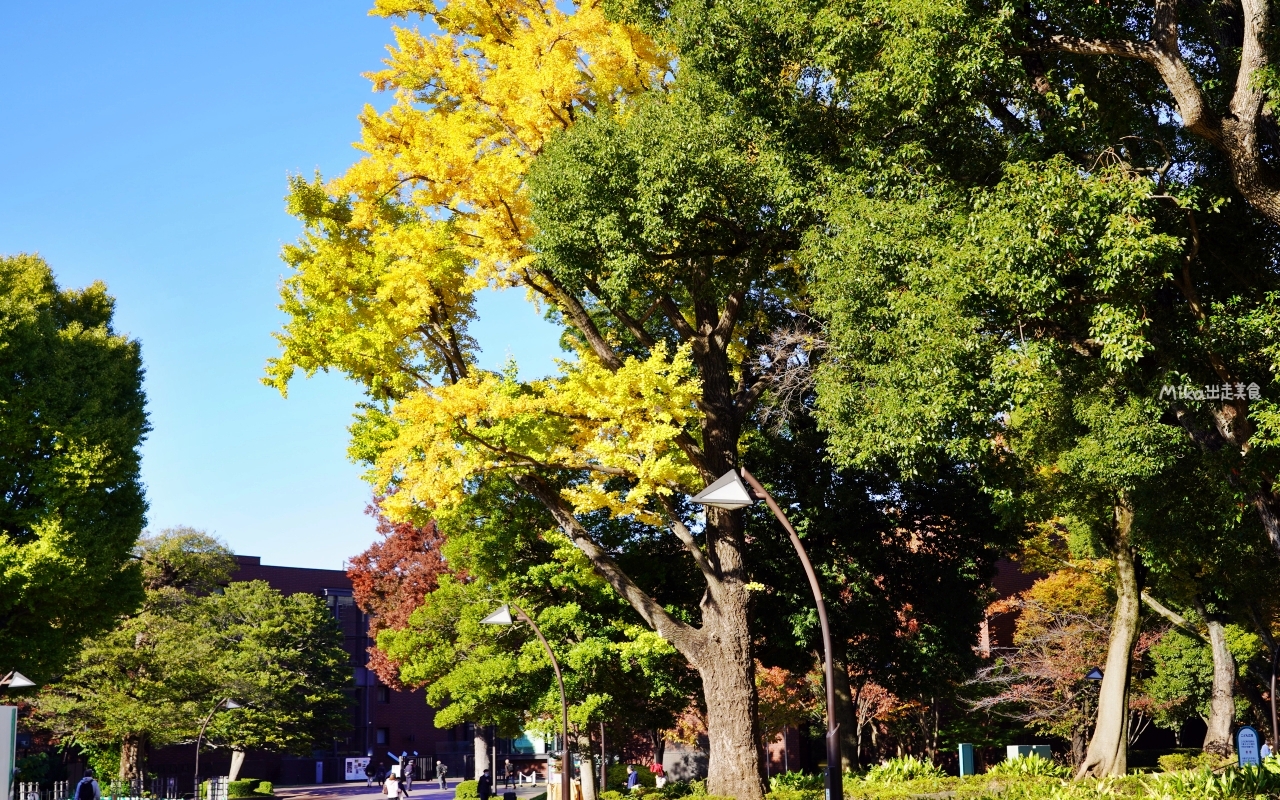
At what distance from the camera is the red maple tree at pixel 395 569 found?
42031 mm

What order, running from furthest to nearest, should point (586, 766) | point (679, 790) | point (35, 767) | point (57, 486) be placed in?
point (35, 767) → point (586, 766) → point (57, 486) → point (679, 790)

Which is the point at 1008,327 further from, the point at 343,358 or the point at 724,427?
the point at 343,358

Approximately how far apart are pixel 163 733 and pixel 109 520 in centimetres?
1319

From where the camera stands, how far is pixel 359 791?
45.4 m

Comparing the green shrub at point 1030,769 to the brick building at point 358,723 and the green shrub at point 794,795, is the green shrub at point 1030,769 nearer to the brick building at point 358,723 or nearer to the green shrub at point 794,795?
the green shrub at point 794,795

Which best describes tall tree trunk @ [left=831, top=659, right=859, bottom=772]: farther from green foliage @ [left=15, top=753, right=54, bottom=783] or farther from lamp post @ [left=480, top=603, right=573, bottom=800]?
green foliage @ [left=15, top=753, right=54, bottom=783]

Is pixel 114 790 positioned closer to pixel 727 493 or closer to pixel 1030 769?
pixel 1030 769

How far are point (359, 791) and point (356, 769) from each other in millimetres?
9156

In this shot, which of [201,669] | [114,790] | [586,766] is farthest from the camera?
[201,669]

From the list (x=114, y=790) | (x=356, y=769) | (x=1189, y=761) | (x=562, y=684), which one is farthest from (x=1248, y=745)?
(x=356, y=769)

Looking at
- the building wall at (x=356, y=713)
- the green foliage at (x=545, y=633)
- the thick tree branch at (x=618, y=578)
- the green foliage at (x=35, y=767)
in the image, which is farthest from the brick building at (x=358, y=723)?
the thick tree branch at (x=618, y=578)

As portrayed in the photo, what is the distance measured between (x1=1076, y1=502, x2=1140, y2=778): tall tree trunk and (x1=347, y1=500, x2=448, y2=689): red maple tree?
2678 centimetres

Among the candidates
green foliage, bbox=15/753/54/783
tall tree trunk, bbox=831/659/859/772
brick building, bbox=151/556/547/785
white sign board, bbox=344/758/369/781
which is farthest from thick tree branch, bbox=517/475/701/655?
white sign board, bbox=344/758/369/781

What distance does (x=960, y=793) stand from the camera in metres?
17.2
